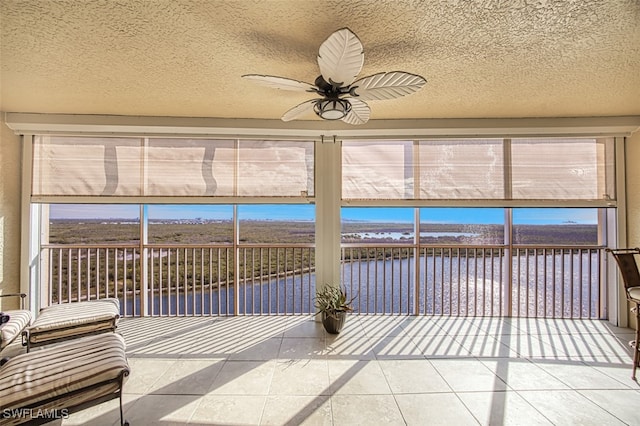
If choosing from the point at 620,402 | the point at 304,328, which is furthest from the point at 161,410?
the point at 620,402

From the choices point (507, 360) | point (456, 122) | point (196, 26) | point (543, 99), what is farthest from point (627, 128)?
point (196, 26)

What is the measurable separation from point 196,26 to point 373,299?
347 centimetres

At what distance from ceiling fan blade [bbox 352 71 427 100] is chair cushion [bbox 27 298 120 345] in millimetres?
2982

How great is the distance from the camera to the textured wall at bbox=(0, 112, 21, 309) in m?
3.11

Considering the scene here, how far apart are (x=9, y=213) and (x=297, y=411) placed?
3.88 meters

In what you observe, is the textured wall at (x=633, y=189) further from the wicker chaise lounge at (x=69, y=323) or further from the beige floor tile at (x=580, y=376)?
the wicker chaise lounge at (x=69, y=323)

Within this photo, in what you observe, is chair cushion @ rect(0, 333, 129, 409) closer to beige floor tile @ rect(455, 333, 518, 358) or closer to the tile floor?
the tile floor

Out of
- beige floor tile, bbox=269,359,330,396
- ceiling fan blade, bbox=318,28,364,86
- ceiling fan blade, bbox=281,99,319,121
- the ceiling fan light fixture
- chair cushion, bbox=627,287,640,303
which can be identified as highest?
ceiling fan blade, bbox=318,28,364,86

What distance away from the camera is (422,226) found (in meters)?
3.73

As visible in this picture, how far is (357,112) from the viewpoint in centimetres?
223

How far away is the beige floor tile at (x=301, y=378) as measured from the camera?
2.11m

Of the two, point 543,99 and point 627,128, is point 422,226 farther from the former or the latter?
point 627,128
